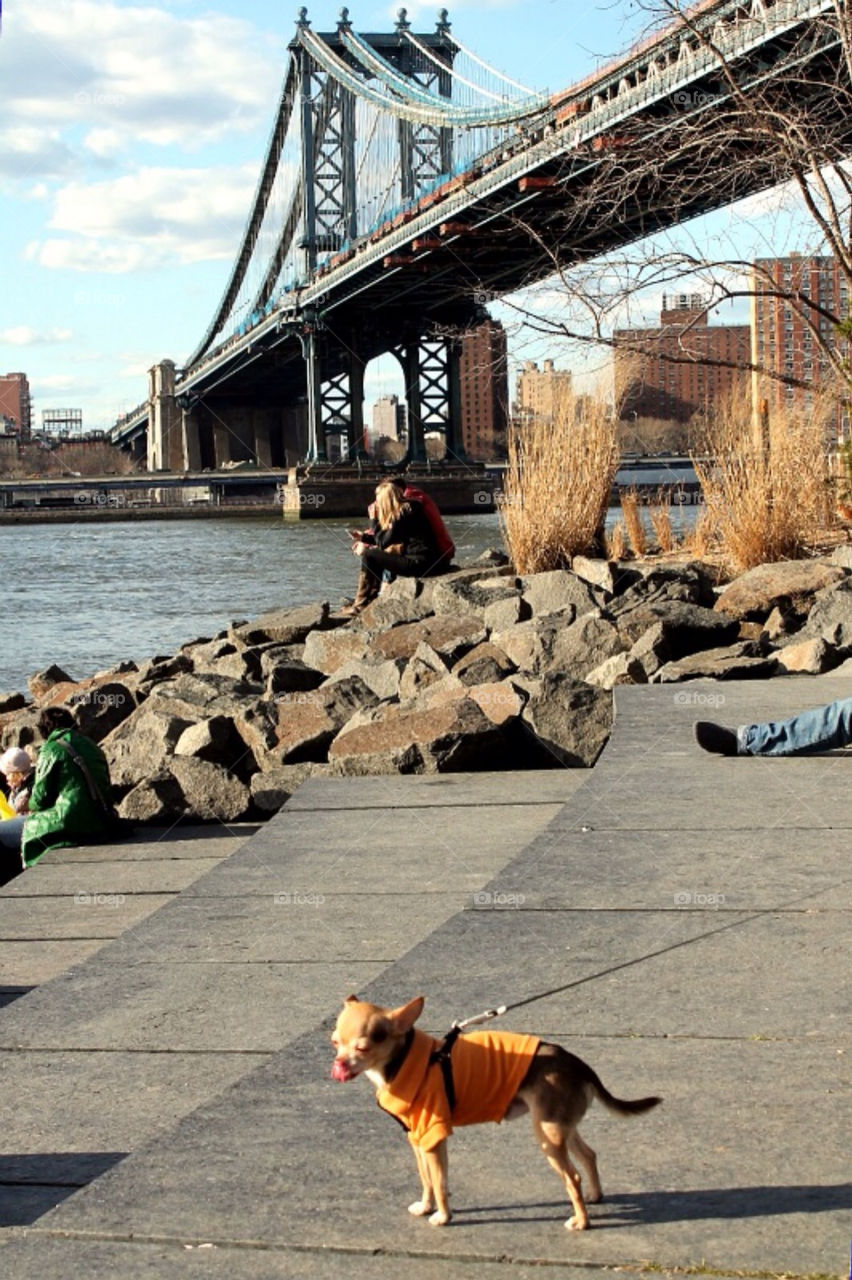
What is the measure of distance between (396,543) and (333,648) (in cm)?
239

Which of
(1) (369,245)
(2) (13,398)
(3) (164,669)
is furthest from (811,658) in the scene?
(2) (13,398)

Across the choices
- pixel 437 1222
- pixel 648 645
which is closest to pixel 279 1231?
pixel 437 1222

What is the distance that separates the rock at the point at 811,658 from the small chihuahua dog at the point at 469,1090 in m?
5.46

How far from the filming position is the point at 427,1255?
88.2 inches

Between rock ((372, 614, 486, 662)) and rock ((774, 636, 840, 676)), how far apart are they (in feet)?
7.35

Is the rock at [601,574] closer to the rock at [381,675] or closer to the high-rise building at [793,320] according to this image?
the high-rise building at [793,320]

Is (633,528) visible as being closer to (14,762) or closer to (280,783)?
(280,783)

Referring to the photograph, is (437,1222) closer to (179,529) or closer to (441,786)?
(441,786)

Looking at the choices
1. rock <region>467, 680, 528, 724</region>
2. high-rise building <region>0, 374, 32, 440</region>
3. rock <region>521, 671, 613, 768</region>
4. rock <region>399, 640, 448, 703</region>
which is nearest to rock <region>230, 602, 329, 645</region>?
rock <region>399, 640, 448, 703</region>

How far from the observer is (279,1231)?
2.29m

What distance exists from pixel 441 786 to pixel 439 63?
49280 millimetres

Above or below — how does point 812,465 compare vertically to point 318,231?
below

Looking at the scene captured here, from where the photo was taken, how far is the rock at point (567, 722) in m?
6.35

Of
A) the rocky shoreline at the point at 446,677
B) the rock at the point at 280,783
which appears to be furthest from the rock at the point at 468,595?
the rock at the point at 280,783
